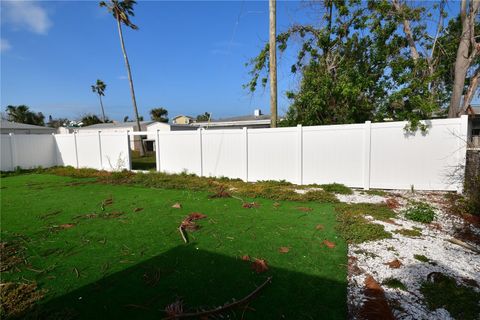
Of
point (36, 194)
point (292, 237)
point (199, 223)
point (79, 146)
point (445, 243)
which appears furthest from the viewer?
point (79, 146)

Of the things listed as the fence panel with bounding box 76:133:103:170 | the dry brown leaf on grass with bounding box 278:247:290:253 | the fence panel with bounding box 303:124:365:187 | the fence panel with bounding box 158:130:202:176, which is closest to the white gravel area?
the dry brown leaf on grass with bounding box 278:247:290:253

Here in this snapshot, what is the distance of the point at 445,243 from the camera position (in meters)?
3.62

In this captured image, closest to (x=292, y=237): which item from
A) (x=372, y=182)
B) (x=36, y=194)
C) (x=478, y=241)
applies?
(x=478, y=241)

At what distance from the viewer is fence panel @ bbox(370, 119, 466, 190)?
609 cm

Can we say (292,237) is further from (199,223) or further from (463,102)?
(463,102)

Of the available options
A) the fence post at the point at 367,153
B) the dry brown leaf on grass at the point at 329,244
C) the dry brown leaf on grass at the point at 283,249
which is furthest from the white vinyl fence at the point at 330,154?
the dry brown leaf on grass at the point at 283,249

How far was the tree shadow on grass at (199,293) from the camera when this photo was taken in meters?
2.30

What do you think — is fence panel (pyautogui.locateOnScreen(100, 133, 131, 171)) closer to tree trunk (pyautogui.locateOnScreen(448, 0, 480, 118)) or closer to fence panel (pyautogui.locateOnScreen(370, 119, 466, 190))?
fence panel (pyautogui.locateOnScreen(370, 119, 466, 190))

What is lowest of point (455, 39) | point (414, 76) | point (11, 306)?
point (11, 306)

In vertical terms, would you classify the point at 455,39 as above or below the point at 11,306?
→ above

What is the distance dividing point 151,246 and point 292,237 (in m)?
2.09

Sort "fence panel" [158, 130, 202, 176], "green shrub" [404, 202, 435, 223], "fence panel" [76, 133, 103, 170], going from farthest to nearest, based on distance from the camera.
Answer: "fence panel" [76, 133, 103, 170]
"fence panel" [158, 130, 202, 176]
"green shrub" [404, 202, 435, 223]

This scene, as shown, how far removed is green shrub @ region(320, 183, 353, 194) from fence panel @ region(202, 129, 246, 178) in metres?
2.66

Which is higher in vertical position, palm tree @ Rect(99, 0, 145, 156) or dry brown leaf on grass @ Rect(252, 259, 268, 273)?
palm tree @ Rect(99, 0, 145, 156)
